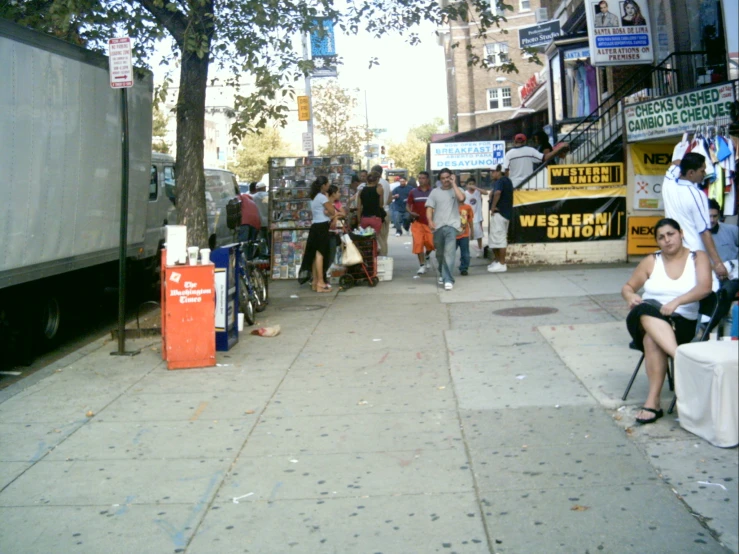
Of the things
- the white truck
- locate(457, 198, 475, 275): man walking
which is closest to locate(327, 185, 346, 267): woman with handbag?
locate(457, 198, 475, 275): man walking

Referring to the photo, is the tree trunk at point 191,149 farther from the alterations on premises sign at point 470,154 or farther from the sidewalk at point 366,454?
the alterations on premises sign at point 470,154

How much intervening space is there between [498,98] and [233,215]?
150 ft

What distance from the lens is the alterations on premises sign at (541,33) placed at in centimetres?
2455

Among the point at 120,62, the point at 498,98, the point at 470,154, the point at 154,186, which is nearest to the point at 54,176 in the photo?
the point at 120,62

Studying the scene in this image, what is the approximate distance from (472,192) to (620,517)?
1305 centimetres

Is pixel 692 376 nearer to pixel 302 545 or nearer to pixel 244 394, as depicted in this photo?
pixel 302 545

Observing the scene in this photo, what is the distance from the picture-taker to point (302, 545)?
14.6ft

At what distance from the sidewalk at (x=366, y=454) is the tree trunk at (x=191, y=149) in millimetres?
1895

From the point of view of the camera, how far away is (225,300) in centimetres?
927

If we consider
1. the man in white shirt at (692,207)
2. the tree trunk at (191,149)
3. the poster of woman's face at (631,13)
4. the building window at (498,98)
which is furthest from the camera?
the building window at (498,98)

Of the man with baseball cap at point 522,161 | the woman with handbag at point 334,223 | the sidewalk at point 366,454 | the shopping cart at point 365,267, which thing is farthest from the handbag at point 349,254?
the man with baseball cap at point 522,161

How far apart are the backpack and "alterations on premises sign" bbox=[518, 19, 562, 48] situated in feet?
38.9

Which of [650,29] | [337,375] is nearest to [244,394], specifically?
[337,375]

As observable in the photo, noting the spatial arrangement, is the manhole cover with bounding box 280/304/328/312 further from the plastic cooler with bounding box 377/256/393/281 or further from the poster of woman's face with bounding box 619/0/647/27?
the poster of woman's face with bounding box 619/0/647/27
